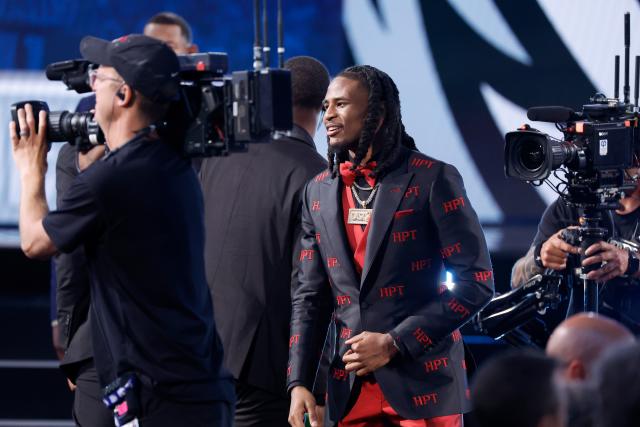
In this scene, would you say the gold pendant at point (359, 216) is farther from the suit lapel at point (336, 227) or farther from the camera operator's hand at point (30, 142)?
the camera operator's hand at point (30, 142)

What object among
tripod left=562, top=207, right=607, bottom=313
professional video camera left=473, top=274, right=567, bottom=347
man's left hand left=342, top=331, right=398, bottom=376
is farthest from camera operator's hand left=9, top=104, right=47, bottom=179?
tripod left=562, top=207, right=607, bottom=313

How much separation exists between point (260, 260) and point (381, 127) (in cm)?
58

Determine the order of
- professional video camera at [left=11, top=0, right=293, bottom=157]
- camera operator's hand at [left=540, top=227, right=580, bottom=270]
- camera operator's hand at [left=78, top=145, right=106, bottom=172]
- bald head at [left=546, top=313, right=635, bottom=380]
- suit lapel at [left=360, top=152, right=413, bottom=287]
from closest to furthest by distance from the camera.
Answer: bald head at [left=546, top=313, right=635, bottom=380]
professional video camera at [left=11, top=0, right=293, bottom=157]
suit lapel at [left=360, top=152, right=413, bottom=287]
camera operator's hand at [left=78, top=145, right=106, bottom=172]
camera operator's hand at [left=540, top=227, right=580, bottom=270]

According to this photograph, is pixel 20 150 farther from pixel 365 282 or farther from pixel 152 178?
pixel 365 282

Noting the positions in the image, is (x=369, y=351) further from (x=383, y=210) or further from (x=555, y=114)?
(x=555, y=114)

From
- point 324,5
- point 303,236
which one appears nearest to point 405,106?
point 324,5

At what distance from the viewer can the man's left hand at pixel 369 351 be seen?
3.00 metres

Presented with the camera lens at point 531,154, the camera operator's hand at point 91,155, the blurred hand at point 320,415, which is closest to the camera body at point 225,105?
the camera operator's hand at point 91,155

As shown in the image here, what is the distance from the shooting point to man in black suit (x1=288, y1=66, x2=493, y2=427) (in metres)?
3.03

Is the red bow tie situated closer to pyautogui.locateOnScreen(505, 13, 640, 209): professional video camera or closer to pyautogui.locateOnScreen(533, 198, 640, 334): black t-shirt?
pyautogui.locateOnScreen(505, 13, 640, 209): professional video camera

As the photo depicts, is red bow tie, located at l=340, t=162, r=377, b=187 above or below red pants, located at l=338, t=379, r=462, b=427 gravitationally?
above

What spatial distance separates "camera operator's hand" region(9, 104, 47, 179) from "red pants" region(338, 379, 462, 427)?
3.09 feet

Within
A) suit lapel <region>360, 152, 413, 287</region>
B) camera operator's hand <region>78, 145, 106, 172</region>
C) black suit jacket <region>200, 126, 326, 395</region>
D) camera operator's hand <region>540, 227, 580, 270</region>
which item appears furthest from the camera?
camera operator's hand <region>540, 227, 580, 270</region>

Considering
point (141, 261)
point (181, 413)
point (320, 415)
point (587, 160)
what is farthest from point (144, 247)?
point (587, 160)
